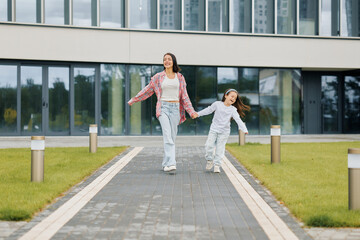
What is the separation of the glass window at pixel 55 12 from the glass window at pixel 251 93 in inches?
315

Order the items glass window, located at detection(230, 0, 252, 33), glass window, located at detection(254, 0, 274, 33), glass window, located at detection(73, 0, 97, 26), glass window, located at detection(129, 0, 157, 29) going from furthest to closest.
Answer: glass window, located at detection(254, 0, 274, 33) < glass window, located at detection(230, 0, 252, 33) < glass window, located at detection(129, 0, 157, 29) < glass window, located at detection(73, 0, 97, 26)

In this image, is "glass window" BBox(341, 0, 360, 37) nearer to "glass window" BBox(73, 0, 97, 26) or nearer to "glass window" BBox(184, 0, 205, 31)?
"glass window" BBox(184, 0, 205, 31)

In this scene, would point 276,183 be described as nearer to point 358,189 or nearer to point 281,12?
point 358,189

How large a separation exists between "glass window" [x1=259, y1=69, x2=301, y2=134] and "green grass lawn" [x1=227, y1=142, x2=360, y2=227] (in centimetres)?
970

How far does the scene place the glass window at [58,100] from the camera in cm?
2173

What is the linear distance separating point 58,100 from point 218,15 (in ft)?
25.7

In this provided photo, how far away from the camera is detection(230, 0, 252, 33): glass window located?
922 inches

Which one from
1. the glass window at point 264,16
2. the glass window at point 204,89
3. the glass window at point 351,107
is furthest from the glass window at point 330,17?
the glass window at point 204,89

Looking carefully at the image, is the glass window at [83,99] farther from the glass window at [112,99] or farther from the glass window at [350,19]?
the glass window at [350,19]

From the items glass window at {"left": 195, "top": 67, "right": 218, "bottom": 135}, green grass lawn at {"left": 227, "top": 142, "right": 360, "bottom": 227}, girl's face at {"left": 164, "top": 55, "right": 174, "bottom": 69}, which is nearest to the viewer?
green grass lawn at {"left": 227, "top": 142, "right": 360, "bottom": 227}

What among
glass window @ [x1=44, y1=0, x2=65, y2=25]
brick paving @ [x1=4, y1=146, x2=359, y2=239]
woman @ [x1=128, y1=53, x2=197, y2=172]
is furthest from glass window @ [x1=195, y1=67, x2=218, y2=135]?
brick paving @ [x1=4, y1=146, x2=359, y2=239]

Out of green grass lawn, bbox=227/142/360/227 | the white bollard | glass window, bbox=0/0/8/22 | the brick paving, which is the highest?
glass window, bbox=0/0/8/22

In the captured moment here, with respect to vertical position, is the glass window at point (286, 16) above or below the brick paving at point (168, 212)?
above

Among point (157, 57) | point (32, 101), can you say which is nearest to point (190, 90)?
point (157, 57)
